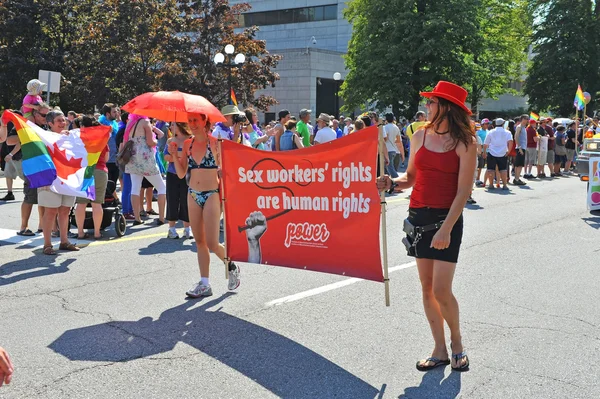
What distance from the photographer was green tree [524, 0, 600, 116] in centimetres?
4512

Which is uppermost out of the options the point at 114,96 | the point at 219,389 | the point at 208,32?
the point at 208,32

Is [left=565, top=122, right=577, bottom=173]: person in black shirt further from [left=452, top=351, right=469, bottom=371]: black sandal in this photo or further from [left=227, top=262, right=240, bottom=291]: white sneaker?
[left=452, top=351, right=469, bottom=371]: black sandal

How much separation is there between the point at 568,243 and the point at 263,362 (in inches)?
254

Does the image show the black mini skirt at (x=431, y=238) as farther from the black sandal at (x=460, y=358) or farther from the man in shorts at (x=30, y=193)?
the man in shorts at (x=30, y=193)

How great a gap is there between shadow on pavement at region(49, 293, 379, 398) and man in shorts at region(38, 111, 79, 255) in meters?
3.15

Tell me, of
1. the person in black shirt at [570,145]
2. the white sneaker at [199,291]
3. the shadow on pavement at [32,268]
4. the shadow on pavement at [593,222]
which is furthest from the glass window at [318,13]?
the white sneaker at [199,291]

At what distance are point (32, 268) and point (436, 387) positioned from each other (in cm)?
514

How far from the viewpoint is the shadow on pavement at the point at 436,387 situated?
13.1 feet

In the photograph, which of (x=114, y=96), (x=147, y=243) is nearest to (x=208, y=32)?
(x=114, y=96)

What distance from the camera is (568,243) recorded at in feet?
30.6

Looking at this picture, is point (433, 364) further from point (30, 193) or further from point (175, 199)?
point (30, 193)

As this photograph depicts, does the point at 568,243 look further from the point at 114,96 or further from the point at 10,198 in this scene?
the point at 114,96

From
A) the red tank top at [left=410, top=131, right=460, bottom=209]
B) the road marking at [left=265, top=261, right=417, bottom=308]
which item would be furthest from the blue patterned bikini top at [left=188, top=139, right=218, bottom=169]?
the red tank top at [left=410, top=131, right=460, bottom=209]

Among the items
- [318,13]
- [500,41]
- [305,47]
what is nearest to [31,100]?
[500,41]
